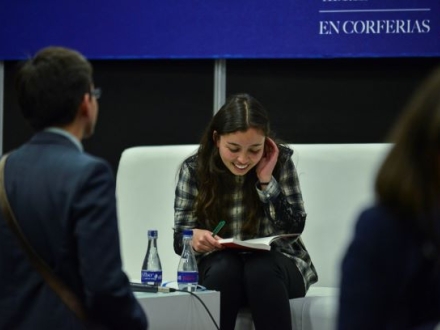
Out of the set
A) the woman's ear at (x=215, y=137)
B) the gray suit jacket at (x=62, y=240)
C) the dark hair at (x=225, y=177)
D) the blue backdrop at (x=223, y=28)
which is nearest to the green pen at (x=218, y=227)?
the dark hair at (x=225, y=177)

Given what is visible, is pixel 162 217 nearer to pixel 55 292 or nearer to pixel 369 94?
pixel 369 94

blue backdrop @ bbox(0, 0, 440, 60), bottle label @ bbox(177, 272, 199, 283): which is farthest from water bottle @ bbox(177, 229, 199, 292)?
blue backdrop @ bbox(0, 0, 440, 60)

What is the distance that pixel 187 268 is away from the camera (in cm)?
370

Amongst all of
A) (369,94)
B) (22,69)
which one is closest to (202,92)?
(369,94)

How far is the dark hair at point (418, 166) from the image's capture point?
4.35 feet

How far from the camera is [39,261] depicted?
2.06m

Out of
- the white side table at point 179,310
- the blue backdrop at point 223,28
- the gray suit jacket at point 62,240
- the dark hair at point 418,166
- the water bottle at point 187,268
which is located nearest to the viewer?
the dark hair at point 418,166

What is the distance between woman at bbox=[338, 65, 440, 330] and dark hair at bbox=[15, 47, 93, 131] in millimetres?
954

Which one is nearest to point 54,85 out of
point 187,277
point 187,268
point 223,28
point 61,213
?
point 61,213

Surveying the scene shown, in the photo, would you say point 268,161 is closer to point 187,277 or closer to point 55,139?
point 187,277

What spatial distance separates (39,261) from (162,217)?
2.64 meters

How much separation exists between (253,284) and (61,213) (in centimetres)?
178

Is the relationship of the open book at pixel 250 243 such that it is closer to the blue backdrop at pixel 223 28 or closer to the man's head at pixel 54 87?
the blue backdrop at pixel 223 28

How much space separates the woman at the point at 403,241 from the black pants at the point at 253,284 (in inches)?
89.3
